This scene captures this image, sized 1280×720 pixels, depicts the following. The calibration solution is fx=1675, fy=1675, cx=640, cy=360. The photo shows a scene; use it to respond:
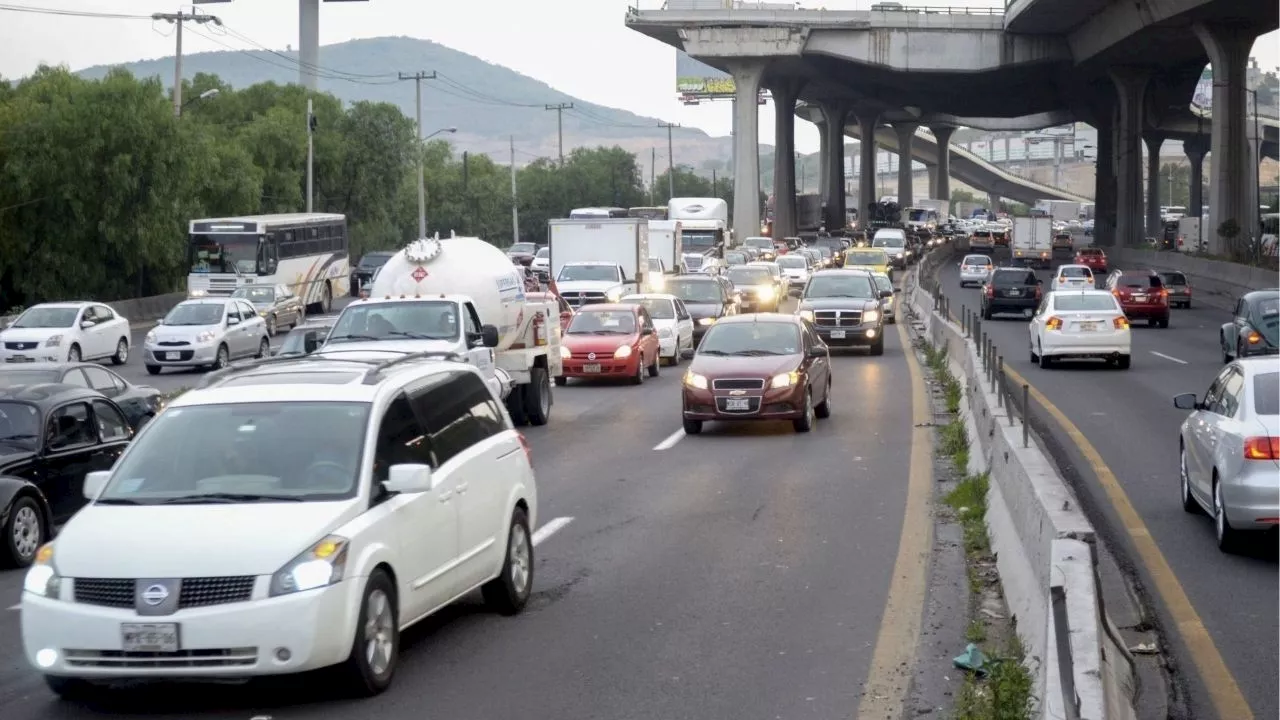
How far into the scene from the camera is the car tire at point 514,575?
10742mm

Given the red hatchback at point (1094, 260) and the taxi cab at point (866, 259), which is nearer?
the taxi cab at point (866, 259)

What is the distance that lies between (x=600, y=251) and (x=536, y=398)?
77.7 feet

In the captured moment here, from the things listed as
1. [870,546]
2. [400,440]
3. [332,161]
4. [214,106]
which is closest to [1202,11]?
[332,161]

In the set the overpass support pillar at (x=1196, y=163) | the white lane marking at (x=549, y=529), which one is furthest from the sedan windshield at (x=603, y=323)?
the overpass support pillar at (x=1196, y=163)

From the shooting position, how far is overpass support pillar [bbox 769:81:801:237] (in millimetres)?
114375

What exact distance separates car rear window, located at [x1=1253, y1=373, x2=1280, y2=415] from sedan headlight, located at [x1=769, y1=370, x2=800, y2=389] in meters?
9.16

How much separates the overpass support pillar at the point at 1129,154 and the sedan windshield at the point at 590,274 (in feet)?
201

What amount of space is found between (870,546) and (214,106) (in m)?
78.1

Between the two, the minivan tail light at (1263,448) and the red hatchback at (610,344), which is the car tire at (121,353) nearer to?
the red hatchback at (610,344)

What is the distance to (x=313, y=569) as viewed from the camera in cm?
822

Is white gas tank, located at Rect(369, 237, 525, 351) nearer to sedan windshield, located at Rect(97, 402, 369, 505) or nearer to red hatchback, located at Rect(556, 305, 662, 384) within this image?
red hatchback, located at Rect(556, 305, 662, 384)

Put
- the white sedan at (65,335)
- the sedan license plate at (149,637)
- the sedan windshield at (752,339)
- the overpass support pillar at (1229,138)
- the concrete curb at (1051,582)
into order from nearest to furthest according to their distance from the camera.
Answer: the concrete curb at (1051,582)
the sedan license plate at (149,637)
the sedan windshield at (752,339)
the white sedan at (65,335)
the overpass support pillar at (1229,138)

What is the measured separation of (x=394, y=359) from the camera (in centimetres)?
1072

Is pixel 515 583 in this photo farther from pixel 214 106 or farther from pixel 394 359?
pixel 214 106
